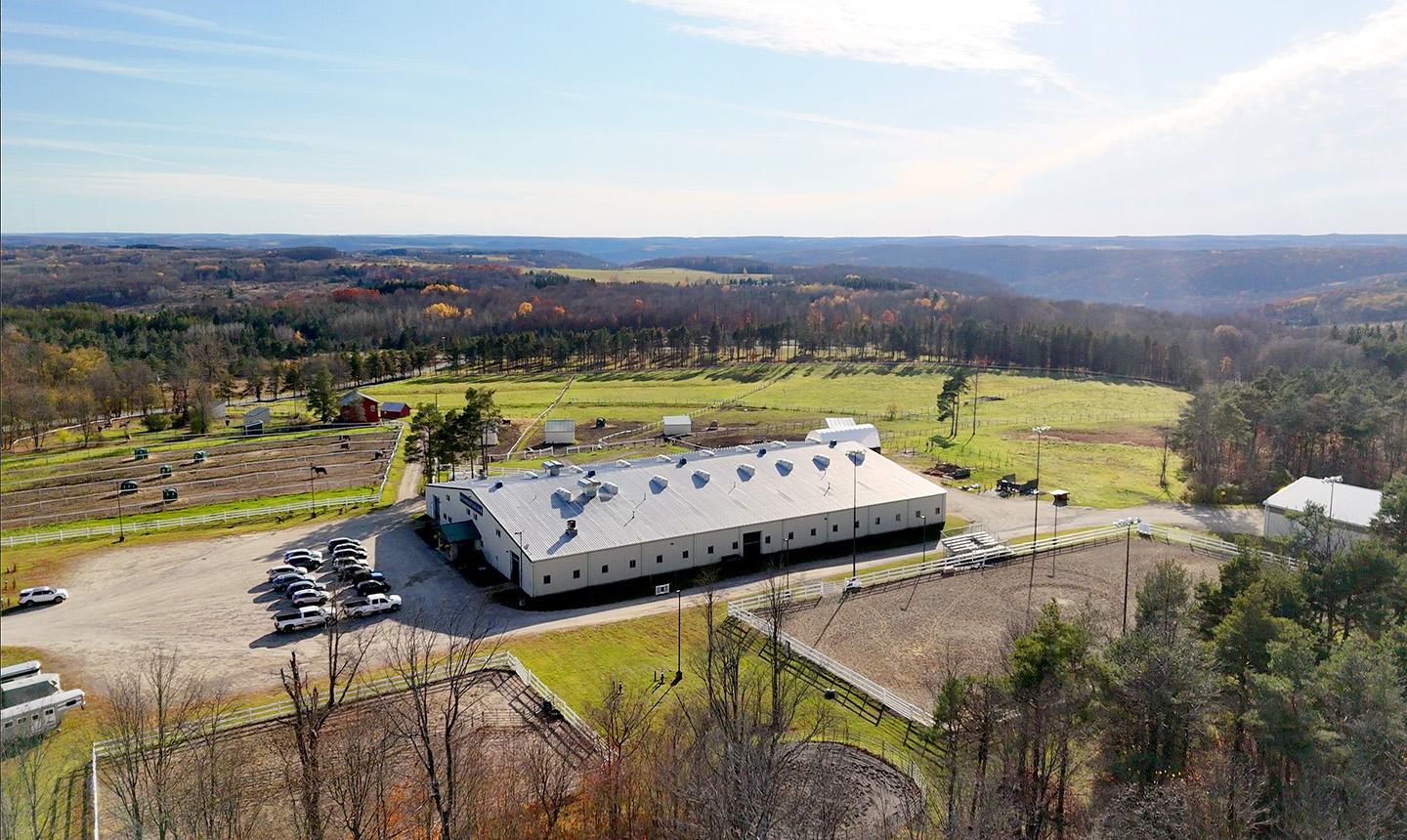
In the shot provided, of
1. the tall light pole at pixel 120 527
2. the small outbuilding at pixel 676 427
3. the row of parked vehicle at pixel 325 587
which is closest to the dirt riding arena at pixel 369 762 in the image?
the row of parked vehicle at pixel 325 587

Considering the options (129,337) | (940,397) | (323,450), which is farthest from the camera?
(129,337)

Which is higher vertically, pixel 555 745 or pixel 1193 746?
pixel 1193 746

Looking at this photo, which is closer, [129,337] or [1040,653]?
[1040,653]

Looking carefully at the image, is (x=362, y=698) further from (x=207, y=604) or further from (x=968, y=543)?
(x=968, y=543)

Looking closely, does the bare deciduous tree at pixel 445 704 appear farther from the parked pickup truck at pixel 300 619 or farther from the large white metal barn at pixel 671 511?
the large white metal barn at pixel 671 511

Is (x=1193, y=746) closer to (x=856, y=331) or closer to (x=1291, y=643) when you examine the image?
(x=1291, y=643)

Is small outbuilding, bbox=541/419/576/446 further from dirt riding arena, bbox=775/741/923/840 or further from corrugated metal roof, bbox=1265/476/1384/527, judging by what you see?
corrugated metal roof, bbox=1265/476/1384/527

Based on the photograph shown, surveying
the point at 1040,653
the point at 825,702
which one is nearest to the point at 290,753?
the point at 825,702
